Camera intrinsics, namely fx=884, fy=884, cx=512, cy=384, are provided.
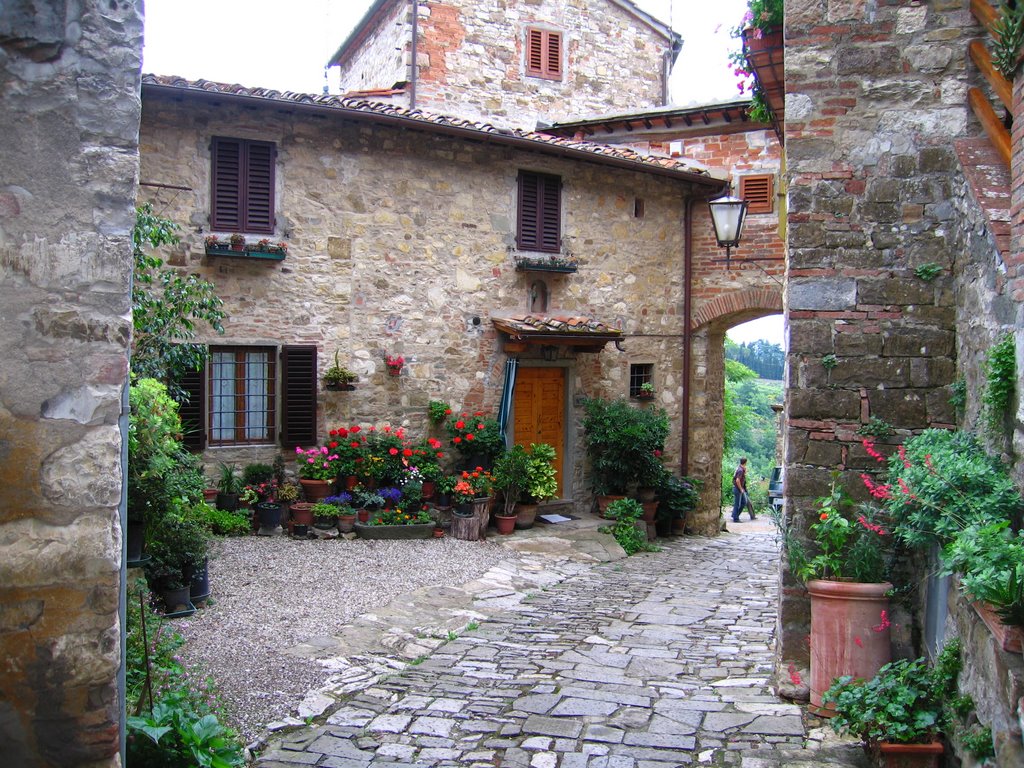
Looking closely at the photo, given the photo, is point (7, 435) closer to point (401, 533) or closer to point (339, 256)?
point (401, 533)

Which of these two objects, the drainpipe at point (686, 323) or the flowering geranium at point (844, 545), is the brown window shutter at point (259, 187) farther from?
the flowering geranium at point (844, 545)

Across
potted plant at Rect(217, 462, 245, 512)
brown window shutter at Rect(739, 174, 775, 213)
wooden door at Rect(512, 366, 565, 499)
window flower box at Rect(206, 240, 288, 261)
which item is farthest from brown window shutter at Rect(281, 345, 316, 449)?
brown window shutter at Rect(739, 174, 775, 213)

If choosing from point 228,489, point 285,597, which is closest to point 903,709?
point 285,597

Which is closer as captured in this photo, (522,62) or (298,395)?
(298,395)

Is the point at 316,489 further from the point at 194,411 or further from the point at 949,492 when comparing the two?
the point at 949,492

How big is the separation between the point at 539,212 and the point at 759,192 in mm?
3554

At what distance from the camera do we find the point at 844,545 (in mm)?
5195

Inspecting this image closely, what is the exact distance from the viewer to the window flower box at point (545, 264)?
12258mm

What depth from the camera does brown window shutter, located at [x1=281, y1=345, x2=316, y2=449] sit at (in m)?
10.5

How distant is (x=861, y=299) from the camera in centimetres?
525

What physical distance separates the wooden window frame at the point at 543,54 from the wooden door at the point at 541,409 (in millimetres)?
7050

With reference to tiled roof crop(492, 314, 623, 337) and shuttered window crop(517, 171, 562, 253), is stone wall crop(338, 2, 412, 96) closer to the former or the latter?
shuttered window crop(517, 171, 562, 253)

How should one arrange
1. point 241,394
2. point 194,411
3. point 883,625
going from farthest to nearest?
1. point 241,394
2. point 194,411
3. point 883,625

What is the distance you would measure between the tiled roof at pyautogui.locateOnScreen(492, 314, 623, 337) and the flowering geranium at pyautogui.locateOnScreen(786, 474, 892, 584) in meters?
6.77
